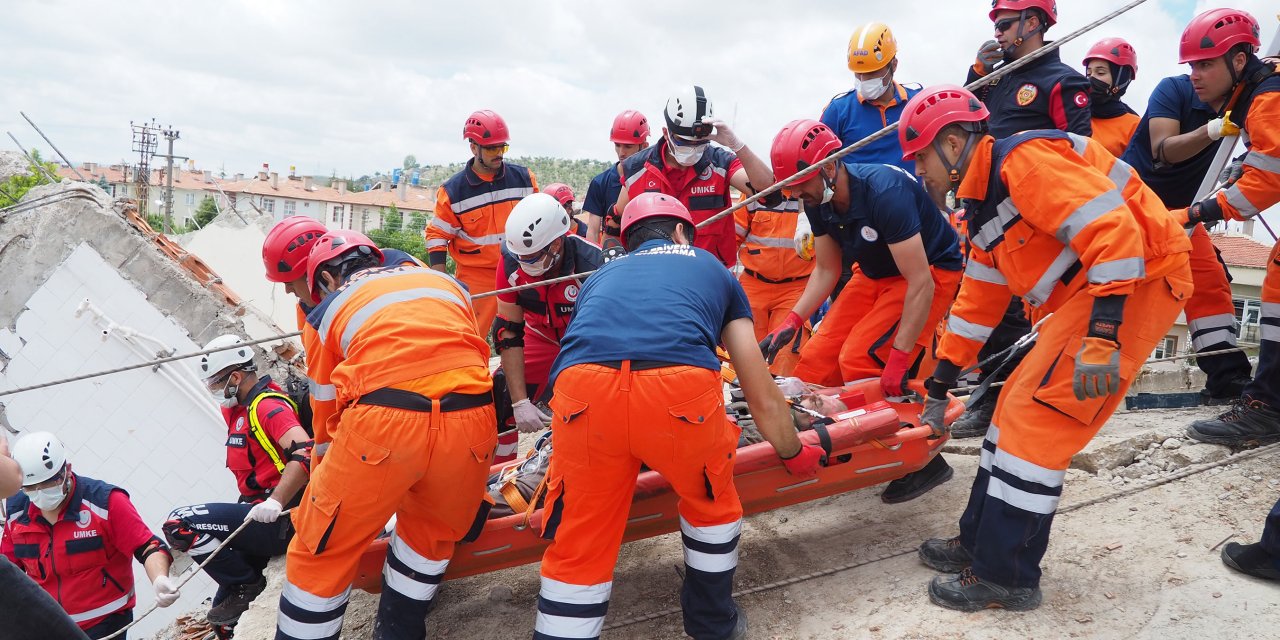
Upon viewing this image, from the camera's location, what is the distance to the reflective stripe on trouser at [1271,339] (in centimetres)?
436

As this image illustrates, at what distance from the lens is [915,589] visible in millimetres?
3523

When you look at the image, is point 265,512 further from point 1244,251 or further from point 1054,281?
point 1244,251

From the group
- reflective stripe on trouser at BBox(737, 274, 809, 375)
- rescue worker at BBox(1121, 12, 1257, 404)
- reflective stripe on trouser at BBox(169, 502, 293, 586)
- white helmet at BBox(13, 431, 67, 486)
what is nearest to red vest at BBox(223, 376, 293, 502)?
reflective stripe on trouser at BBox(169, 502, 293, 586)

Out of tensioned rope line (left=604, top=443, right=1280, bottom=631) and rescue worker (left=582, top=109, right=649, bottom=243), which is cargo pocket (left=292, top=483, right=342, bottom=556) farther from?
rescue worker (left=582, top=109, right=649, bottom=243)

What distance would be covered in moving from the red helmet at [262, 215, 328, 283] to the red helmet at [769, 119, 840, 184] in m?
2.33

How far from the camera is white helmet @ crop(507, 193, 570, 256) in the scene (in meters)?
4.02

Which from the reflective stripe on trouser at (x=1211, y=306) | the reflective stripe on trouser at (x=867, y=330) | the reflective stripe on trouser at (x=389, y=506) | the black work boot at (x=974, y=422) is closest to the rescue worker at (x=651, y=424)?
the reflective stripe on trouser at (x=389, y=506)

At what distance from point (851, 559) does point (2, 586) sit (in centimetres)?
328

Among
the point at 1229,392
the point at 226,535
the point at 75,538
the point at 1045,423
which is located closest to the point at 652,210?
the point at 1045,423

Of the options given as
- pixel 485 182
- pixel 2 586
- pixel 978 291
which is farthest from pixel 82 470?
pixel 978 291

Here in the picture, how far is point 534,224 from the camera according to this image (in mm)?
4012

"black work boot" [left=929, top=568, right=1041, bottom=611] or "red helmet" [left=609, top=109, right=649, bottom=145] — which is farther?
"red helmet" [left=609, top=109, right=649, bottom=145]

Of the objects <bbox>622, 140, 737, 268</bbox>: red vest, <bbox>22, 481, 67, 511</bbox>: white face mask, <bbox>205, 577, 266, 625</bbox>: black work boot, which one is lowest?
<bbox>205, 577, 266, 625</bbox>: black work boot

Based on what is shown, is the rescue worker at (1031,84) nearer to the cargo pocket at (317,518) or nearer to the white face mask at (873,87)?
the white face mask at (873,87)
